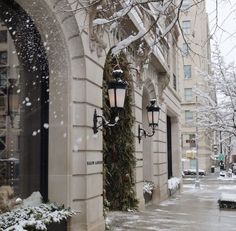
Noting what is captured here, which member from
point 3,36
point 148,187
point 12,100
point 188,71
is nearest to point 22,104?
point 12,100

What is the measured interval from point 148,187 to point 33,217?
958cm

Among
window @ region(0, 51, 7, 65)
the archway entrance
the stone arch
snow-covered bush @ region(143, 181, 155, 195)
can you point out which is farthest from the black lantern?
snow-covered bush @ region(143, 181, 155, 195)

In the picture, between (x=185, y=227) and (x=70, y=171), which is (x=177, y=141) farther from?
(x=70, y=171)

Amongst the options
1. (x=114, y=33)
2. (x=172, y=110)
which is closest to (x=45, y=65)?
(x=114, y=33)

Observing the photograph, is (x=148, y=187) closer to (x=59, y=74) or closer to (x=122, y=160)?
(x=122, y=160)

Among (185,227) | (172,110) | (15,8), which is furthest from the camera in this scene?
(172,110)

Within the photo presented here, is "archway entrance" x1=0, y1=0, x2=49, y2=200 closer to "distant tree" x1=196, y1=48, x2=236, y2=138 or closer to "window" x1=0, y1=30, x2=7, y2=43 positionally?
"window" x1=0, y1=30, x2=7, y2=43

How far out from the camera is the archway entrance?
852cm

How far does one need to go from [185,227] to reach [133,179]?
3210mm

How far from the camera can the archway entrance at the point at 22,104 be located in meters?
8.52

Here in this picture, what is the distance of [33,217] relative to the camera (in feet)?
25.5

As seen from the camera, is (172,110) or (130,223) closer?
(130,223)

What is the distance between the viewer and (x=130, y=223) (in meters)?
11.8

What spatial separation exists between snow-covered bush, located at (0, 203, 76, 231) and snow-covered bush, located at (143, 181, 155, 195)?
27.0 ft
